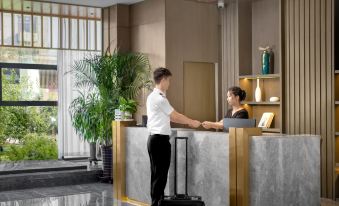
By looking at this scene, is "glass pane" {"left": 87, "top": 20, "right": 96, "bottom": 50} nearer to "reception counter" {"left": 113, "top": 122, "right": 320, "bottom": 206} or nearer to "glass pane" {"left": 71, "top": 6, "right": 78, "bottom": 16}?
"glass pane" {"left": 71, "top": 6, "right": 78, "bottom": 16}

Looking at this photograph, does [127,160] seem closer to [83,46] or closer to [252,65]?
[252,65]

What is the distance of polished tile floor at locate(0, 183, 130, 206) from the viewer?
7.02 metres

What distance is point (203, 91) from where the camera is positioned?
934 cm

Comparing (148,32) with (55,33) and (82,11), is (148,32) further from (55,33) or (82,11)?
(55,33)

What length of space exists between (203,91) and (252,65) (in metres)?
1.02

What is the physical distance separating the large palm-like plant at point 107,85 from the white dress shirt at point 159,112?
305 cm

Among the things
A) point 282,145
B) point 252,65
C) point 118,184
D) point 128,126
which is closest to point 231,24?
point 252,65

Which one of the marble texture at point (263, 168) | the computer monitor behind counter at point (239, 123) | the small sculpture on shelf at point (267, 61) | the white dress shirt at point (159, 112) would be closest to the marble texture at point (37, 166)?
the small sculpture on shelf at point (267, 61)

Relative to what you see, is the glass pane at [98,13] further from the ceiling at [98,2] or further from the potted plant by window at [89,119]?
the potted plant by window at [89,119]

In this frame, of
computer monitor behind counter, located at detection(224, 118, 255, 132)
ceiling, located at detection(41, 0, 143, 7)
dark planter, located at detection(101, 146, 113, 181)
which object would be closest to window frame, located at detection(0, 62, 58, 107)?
ceiling, located at detection(41, 0, 143, 7)

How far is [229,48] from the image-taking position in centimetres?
895

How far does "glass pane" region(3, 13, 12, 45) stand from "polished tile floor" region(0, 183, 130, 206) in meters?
2.70

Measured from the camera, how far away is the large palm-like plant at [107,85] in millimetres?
8820

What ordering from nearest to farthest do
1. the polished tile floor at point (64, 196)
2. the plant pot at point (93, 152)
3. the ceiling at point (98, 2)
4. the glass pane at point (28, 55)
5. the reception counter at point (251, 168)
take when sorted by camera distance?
the reception counter at point (251, 168), the polished tile floor at point (64, 196), the ceiling at point (98, 2), the plant pot at point (93, 152), the glass pane at point (28, 55)
